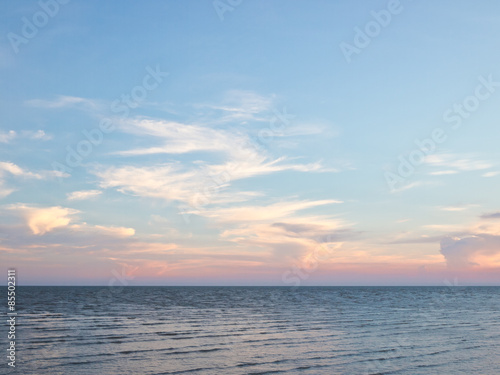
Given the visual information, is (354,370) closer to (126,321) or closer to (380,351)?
(380,351)

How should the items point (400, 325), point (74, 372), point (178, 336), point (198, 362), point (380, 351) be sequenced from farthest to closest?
point (400, 325)
point (178, 336)
point (380, 351)
point (198, 362)
point (74, 372)

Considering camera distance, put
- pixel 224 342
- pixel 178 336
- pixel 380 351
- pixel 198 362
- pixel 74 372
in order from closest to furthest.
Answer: pixel 74 372
pixel 198 362
pixel 380 351
pixel 224 342
pixel 178 336

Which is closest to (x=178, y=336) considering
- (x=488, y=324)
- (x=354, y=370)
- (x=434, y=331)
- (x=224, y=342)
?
(x=224, y=342)

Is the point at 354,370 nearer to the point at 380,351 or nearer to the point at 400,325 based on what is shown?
the point at 380,351

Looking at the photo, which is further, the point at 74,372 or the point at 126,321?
the point at 126,321

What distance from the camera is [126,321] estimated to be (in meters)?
47.3

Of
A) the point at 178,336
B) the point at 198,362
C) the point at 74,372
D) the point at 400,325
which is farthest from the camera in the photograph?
the point at 400,325

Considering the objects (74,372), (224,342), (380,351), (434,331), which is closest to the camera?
(74,372)

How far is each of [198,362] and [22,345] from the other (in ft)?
42.6

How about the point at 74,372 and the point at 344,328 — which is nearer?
the point at 74,372

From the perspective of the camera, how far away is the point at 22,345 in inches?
1166

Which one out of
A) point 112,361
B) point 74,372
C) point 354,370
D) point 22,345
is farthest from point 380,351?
point 22,345

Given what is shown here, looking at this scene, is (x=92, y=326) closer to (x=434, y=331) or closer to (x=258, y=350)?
(x=258, y=350)

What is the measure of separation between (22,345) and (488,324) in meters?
44.7
